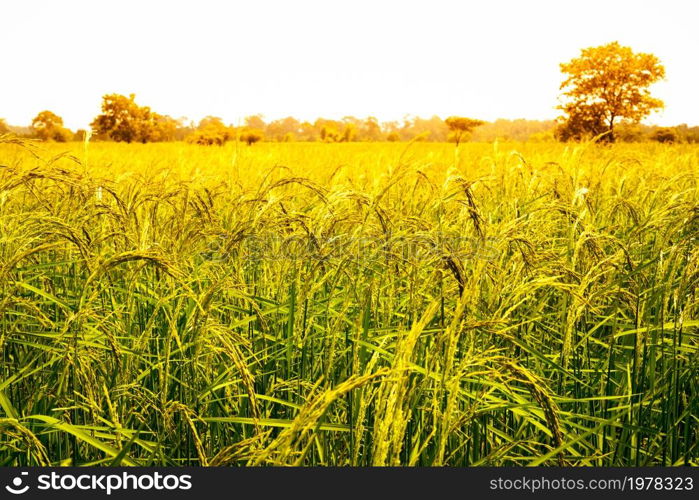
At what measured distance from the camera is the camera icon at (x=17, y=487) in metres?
1.28

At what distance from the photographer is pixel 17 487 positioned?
1285 millimetres

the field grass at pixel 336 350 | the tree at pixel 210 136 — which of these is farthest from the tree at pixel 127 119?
the field grass at pixel 336 350

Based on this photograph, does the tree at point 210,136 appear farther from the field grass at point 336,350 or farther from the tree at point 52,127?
the tree at point 52,127

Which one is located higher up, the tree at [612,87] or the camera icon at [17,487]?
the tree at [612,87]

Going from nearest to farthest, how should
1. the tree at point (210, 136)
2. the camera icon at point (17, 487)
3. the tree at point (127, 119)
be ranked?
the camera icon at point (17, 487)
the tree at point (210, 136)
the tree at point (127, 119)

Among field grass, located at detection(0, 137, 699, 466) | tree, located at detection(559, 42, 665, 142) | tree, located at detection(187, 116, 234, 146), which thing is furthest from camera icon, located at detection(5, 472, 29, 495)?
tree, located at detection(559, 42, 665, 142)

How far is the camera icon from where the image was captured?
1278 mm

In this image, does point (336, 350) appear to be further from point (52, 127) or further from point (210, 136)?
point (52, 127)

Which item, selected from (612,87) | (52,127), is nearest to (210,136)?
(612,87)

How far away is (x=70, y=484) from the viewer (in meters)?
1.26

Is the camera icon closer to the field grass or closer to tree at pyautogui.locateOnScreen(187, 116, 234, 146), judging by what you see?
the field grass

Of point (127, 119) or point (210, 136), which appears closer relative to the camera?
point (210, 136)

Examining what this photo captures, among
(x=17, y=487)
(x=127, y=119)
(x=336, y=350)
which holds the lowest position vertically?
(x=17, y=487)

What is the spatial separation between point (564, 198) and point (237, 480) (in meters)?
2.22
